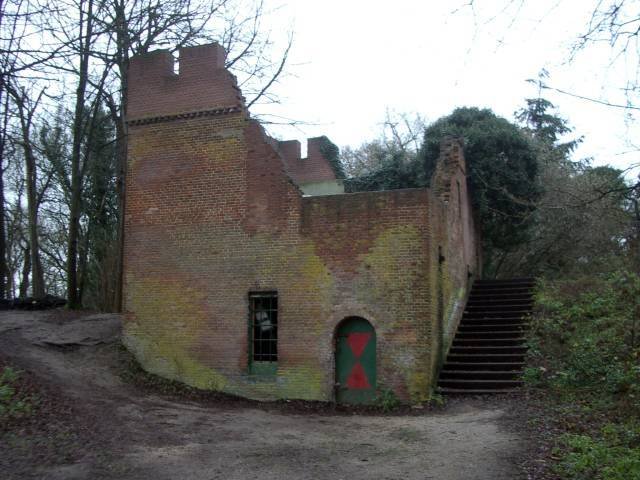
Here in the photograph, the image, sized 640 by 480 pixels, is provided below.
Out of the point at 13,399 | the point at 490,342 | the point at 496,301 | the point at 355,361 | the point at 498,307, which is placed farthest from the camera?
the point at 496,301

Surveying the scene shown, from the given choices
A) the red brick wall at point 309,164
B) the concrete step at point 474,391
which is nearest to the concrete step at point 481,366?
the concrete step at point 474,391

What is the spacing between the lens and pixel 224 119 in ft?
49.7

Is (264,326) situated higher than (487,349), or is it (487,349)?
(264,326)

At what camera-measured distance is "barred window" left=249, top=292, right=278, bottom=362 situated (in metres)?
14.4

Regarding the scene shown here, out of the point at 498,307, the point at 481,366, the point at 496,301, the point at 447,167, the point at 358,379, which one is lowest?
the point at 358,379

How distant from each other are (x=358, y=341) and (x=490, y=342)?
3.74m

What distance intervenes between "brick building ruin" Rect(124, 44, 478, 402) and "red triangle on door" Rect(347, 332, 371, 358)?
0.02m

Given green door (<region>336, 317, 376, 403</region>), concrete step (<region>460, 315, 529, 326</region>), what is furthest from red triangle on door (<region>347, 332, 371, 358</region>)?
concrete step (<region>460, 315, 529, 326</region>)

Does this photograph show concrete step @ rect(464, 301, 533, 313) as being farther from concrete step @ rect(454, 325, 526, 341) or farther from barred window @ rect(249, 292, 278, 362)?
barred window @ rect(249, 292, 278, 362)

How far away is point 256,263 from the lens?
14594mm

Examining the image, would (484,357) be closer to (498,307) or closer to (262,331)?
(498,307)

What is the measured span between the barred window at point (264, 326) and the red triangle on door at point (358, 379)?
1.77 meters

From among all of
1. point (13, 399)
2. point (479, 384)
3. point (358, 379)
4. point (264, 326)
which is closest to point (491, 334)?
point (479, 384)

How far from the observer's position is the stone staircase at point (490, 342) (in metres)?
13.8
